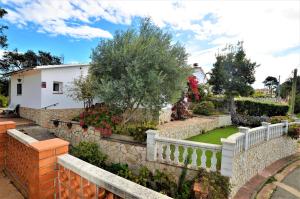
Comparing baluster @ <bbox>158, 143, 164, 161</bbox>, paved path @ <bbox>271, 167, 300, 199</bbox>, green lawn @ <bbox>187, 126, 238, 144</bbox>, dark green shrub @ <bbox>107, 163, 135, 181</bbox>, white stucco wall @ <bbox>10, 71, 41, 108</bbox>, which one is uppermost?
white stucco wall @ <bbox>10, 71, 41, 108</bbox>

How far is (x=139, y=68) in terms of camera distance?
9438mm

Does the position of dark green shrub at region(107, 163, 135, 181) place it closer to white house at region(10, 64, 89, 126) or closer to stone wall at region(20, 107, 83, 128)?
stone wall at region(20, 107, 83, 128)

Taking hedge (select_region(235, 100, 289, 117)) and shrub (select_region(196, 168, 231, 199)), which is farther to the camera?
hedge (select_region(235, 100, 289, 117))

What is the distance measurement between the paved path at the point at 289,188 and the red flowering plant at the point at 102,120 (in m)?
7.09

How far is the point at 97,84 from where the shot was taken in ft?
32.2

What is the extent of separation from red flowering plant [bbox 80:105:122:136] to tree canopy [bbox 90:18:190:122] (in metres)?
0.70

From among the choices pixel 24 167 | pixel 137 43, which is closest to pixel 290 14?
pixel 137 43

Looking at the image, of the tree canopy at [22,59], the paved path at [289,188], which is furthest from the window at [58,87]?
the tree canopy at [22,59]

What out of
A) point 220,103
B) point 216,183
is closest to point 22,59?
point 220,103

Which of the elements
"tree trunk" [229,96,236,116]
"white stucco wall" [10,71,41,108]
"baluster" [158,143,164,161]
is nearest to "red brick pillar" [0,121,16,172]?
"baluster" [158,143,164,161]

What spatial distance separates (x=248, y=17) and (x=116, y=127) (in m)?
8.52

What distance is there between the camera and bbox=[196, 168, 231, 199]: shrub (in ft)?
18.8

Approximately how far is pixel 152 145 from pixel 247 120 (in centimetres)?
1337

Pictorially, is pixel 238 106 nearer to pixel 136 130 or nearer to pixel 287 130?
pixel 287 130
